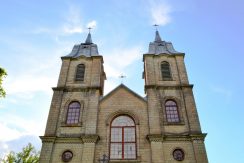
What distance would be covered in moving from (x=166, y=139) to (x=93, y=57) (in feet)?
38.2

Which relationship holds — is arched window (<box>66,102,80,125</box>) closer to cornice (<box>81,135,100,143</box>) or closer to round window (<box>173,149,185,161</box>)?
cornice (<box>81,135,100,143</box>)

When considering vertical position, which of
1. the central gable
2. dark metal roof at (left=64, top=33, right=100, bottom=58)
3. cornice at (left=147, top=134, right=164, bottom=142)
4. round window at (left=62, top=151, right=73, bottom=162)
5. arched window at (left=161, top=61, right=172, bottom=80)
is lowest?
round window at (left=62, top=151, right=73, bottom=162)

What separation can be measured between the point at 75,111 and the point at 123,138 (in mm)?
5124

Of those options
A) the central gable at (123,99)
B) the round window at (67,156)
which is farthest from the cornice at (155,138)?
the round window at (67,156)

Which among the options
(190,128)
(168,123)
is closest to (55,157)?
(168,123)

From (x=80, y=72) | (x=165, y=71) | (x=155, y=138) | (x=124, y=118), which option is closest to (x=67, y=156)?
(x=124, y=118)

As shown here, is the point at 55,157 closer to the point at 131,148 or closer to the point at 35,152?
the point at 131,148

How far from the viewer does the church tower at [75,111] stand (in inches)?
781

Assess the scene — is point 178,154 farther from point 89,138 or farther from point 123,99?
point 89,138

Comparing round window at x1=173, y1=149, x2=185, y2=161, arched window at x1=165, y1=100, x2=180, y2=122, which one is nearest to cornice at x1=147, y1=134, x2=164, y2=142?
round window at x1=173, y1=149, x2=185, y2=161

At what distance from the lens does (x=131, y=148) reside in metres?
20.1

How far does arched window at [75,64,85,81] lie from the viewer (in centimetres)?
2539

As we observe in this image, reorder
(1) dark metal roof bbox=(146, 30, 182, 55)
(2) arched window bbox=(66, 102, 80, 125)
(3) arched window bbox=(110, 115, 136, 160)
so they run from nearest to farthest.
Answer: (3) arched window bbox=(110, 115, 136, 160) < (2) arched window bbox=(66, 102, 80, 125) < (1) dark metal roof bbox=(146, 30, 182, 55)

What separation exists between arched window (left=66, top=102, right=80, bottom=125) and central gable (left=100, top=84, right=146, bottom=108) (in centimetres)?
225
